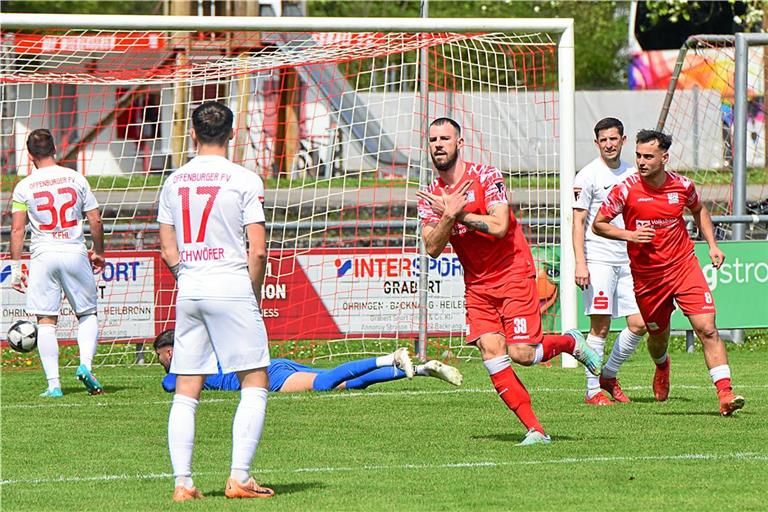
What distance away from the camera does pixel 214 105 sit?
7137 mm

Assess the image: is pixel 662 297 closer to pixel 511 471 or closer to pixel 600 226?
pixel 600 226

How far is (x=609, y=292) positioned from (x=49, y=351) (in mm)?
4840

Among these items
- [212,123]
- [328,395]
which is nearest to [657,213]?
[328,395]

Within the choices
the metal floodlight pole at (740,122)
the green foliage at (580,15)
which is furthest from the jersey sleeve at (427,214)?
the green foliage at (580,15)

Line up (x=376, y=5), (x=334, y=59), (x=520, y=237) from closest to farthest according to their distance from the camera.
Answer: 1. (x=520, y=237)
2. (x=334, y=59)
3. (x=376, y=5)

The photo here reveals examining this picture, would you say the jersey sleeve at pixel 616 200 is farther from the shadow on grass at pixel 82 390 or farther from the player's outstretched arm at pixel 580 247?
the shadow on grass at pixel 82 390

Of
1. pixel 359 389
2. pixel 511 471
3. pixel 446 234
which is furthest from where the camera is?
pixel 359 389

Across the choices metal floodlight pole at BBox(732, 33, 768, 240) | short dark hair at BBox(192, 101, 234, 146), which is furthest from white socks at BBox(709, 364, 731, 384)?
metal floodlight pole at BBox(732, 33, 768, 240)

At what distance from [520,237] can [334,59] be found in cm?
640

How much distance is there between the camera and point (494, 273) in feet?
29.8

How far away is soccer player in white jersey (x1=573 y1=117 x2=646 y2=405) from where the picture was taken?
11070mm

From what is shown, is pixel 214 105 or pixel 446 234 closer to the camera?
pixel 214 105

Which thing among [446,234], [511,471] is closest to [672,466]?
[511,471]

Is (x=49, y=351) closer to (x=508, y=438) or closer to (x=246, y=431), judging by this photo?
(x=508, y=438)
